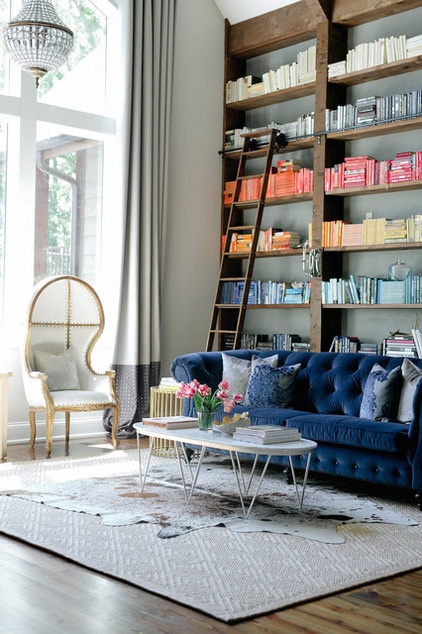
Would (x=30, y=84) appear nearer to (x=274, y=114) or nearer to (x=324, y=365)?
(x=274, y=114)

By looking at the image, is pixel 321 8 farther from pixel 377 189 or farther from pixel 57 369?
pixel 57 369

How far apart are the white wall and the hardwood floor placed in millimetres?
4499

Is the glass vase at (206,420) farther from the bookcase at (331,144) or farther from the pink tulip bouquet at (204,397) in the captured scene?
the bookcase at (331,144)

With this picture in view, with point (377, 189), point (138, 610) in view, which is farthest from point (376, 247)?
point (138, 610)

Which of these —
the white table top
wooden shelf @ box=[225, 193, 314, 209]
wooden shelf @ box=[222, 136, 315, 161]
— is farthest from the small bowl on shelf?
wooden shelf @ box=[222, 136, 315, 161]

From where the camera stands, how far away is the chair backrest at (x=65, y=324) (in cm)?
638

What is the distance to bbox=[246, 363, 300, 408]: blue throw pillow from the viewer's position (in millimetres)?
5418

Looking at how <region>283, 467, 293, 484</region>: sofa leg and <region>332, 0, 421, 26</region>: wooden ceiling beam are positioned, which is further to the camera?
<region>332, 0, 421, 26</region>: wooden ceiling beam

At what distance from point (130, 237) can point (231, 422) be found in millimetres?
3180

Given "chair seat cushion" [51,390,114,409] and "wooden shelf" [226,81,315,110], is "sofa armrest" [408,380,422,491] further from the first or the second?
"wooden shelf" [226,81,315,110]

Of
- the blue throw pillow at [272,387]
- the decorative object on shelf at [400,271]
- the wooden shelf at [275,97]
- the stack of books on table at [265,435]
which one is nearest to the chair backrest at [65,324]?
the blue throw pillow at [272,387]

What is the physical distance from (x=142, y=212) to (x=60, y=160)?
2.66 feet

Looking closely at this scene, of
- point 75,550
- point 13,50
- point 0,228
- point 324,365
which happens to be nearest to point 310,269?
point 324,365

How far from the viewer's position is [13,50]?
16.8ft
